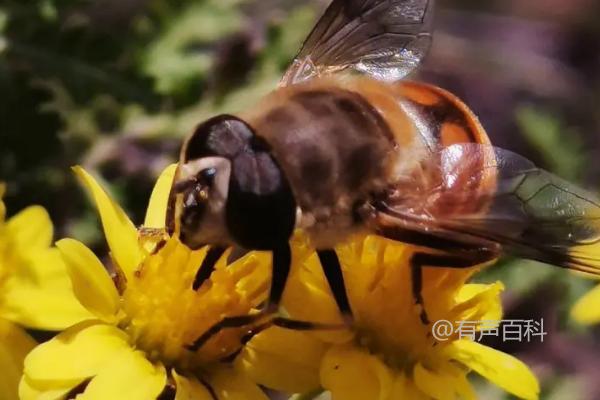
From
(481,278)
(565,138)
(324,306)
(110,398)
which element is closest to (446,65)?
(565,138)

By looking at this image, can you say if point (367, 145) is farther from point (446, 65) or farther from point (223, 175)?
point (446, 65)

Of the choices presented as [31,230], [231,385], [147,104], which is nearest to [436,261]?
[231,385]

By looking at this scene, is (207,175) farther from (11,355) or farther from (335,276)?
(11,355)

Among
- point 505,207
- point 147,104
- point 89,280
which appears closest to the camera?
point 505,207

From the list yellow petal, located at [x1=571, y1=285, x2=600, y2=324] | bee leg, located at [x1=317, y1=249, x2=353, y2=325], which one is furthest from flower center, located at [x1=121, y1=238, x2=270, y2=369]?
yellow petal, located at [x1=571, y1=285, x2=600, y2=324]

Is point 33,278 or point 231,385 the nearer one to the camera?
point 231,385

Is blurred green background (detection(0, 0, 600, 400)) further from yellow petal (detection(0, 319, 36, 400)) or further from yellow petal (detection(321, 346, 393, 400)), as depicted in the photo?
yellow petal (detection(0, 319, 36, 400))

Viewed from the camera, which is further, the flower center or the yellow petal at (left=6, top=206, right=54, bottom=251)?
the yellow petal at (left=6, top=206, right=54, bottom=251)
